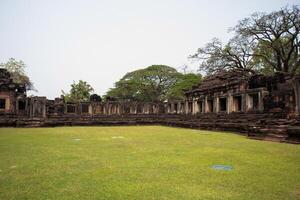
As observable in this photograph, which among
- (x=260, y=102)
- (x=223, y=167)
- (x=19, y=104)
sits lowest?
(x=223, y=167)

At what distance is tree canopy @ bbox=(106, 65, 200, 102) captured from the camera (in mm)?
44656

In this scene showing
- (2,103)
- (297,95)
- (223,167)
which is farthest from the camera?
(2,103)

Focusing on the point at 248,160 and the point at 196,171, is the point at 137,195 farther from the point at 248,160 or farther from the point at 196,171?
the point at 248,160

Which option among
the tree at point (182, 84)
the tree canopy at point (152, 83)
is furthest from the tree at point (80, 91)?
the tree at point (182, 84)

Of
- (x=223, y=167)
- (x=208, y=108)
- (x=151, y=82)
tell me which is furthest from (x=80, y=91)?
(x=223, y=167)

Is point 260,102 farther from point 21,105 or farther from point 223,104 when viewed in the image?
point 21,105

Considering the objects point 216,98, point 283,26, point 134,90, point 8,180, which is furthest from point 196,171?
point 134,90

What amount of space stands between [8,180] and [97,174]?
1499 millimetres

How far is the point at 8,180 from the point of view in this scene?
14.0 feet

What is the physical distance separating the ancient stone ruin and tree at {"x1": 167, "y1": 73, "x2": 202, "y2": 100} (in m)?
10.2

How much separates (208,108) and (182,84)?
21.6 meters

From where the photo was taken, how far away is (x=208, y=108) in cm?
2156

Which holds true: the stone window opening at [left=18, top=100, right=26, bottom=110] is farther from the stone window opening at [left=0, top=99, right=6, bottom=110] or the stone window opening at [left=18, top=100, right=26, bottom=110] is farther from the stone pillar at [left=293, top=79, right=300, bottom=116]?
the stone pillar at [left=293, top=79, right=300, bottom=116]

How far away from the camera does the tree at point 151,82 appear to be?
44844mm
